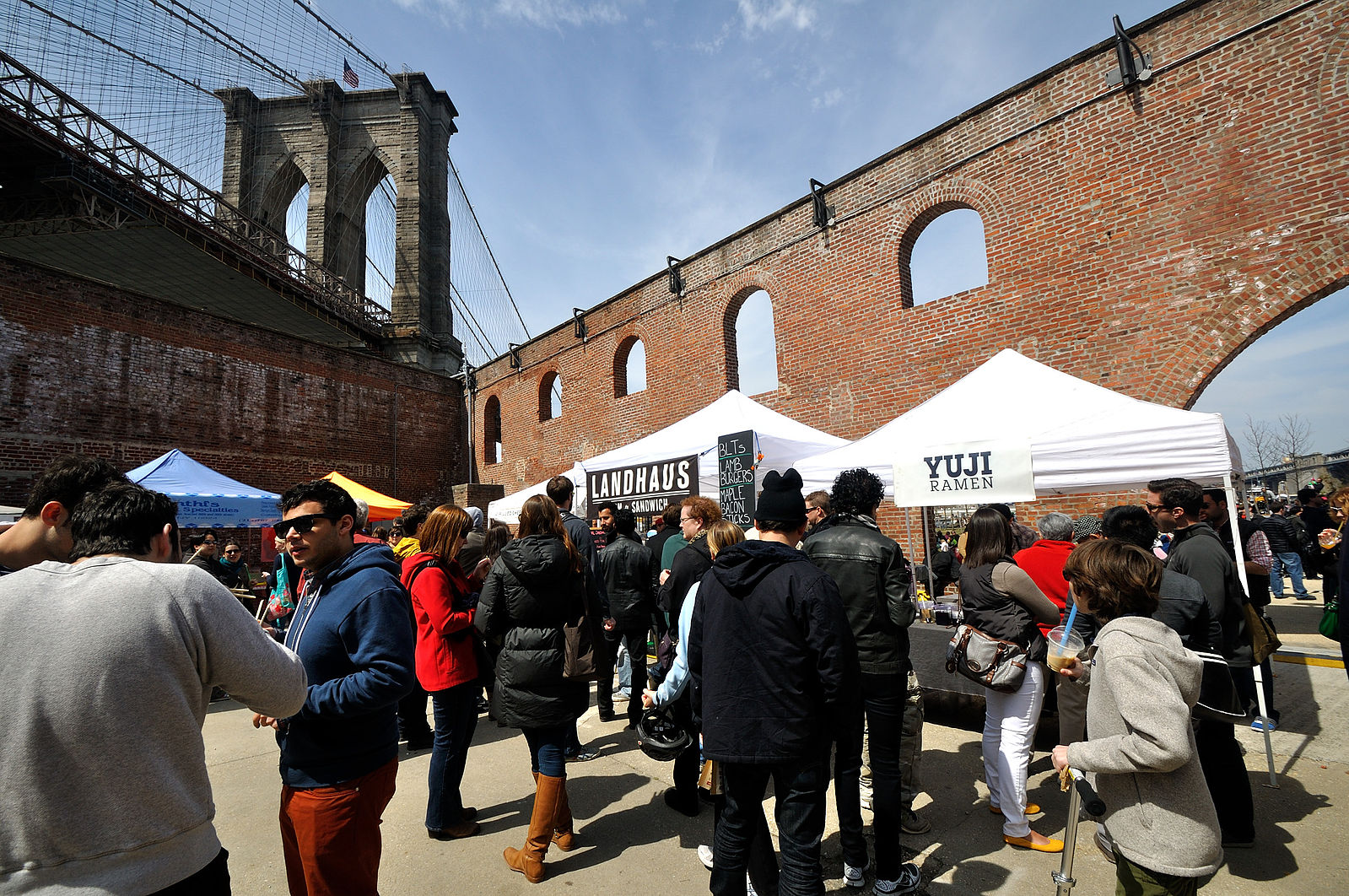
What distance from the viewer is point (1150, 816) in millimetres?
1818

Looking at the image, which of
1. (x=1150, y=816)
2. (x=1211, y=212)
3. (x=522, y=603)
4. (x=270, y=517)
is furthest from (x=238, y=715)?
(x=1211, y=212)

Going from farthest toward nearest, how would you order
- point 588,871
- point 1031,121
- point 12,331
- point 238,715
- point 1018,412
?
point 12,331 → point 1031,121 → point 238,715 → point 1018,412 → point 588,871

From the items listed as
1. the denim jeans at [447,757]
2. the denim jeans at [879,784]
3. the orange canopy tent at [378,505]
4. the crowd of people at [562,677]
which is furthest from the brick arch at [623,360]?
the denim jeans at [879,784]

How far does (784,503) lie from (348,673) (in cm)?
171

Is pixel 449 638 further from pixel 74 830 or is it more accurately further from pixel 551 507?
pixel 74 830

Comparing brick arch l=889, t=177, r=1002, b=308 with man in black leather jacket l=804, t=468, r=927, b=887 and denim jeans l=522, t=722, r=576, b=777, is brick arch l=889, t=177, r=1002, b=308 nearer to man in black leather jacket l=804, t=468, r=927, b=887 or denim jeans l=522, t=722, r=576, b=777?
man in black leather jacket l=804, t=468, r=927, b=887

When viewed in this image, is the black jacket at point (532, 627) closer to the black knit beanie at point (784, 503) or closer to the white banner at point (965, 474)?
the black knit beanie at point (784, 503)

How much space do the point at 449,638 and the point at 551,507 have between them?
36.8 inches

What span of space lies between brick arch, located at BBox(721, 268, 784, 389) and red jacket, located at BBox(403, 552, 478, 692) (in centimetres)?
874

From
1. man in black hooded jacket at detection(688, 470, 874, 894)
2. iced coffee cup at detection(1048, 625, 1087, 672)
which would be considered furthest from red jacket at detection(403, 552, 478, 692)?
iced coffee cup at detection(1048, 625, 1087, 672)

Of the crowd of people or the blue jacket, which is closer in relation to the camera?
the crowd of people

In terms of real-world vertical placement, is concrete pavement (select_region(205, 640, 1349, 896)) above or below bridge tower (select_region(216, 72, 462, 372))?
below

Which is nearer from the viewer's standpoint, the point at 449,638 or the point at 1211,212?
the point at 449,638

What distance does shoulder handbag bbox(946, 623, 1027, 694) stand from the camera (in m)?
3.18
